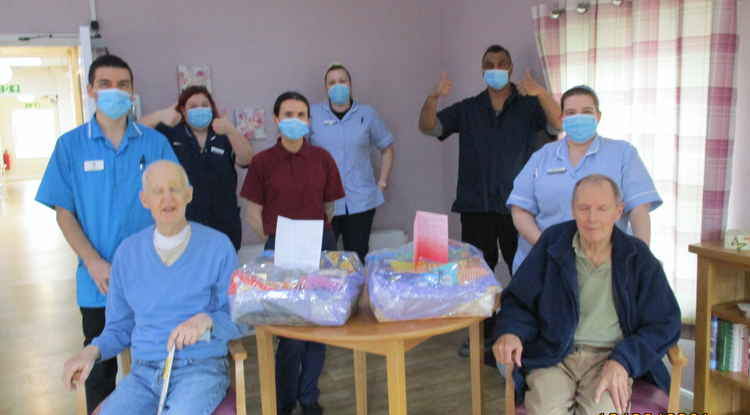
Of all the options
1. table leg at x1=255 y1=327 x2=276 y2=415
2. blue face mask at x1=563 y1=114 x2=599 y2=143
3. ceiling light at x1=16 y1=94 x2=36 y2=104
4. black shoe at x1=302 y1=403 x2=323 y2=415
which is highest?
ceiling light at x1=16 y1=94 x2=36 y2=104

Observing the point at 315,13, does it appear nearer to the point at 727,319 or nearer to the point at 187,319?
the point at 187,319

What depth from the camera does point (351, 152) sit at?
12.4 ft

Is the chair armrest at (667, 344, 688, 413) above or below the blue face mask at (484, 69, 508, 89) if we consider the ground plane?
below

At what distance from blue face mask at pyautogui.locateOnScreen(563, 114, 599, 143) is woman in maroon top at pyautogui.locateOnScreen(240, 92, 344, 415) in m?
1.06

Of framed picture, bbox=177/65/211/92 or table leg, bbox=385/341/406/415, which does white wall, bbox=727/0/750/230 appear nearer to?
table leg, bbox=385/341/406/415

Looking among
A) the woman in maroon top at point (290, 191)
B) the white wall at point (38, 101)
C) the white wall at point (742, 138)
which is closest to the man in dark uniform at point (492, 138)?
the white wall at point (742, 138)

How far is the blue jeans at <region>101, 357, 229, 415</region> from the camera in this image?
1.83m

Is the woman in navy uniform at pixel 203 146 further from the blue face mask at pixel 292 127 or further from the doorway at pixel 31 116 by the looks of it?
the doorway at pixel 31 116

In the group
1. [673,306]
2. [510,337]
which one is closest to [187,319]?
[510,337]

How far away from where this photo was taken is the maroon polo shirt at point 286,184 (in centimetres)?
266

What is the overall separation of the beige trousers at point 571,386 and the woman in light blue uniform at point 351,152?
6.42ft

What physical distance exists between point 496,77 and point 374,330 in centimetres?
180

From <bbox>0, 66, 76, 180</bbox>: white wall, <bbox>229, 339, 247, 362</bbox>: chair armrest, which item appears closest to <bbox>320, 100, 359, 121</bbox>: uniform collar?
<bbox>229, 339, 247, 362</bbox>: chair armrest

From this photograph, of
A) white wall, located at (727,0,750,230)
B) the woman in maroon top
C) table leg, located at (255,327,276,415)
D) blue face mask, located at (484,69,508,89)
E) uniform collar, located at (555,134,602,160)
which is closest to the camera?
table leg, located at (255,327,276,415)
